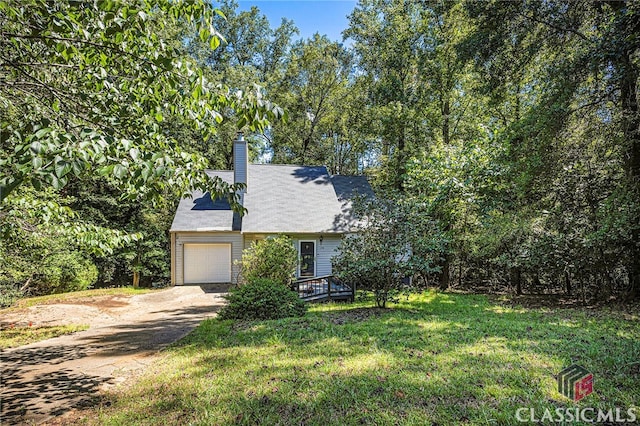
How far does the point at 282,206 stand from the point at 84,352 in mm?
10109

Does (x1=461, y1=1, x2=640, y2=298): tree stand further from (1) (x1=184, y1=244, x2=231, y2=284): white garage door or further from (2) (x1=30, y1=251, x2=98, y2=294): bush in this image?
(2) (x1=30, y1=251, x2=98, y2=294): bush

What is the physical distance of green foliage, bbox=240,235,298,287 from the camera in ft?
31.7

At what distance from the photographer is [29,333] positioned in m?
7.00

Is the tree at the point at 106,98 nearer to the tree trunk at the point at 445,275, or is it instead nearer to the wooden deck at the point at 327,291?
the wooden deck at the point at 327,291

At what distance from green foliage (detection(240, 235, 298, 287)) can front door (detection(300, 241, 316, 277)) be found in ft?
13.9

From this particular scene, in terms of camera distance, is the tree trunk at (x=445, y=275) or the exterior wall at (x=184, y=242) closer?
the tree trunk at (x=445, y=275)

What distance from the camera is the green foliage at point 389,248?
27.0ft

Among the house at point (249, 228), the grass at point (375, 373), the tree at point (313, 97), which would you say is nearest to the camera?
the grass at point (375, 373)

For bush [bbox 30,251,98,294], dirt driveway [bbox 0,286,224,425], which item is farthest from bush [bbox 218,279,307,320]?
bush [bbox 30,251,98,294]

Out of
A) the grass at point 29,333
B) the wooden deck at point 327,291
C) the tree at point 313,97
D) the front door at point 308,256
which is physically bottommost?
the grass at point 29,333

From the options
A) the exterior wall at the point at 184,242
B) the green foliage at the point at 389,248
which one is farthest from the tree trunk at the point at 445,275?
the exterior wall at the point at 184,242

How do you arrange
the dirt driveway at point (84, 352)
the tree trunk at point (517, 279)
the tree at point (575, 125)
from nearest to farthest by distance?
the dirt driveway at point (84, 352)
the tree at point (575, 125)
the tree trunk at point (517, 279)

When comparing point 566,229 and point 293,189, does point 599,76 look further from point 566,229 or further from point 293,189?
point 293,189

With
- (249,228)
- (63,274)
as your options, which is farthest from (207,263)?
(63,274)
